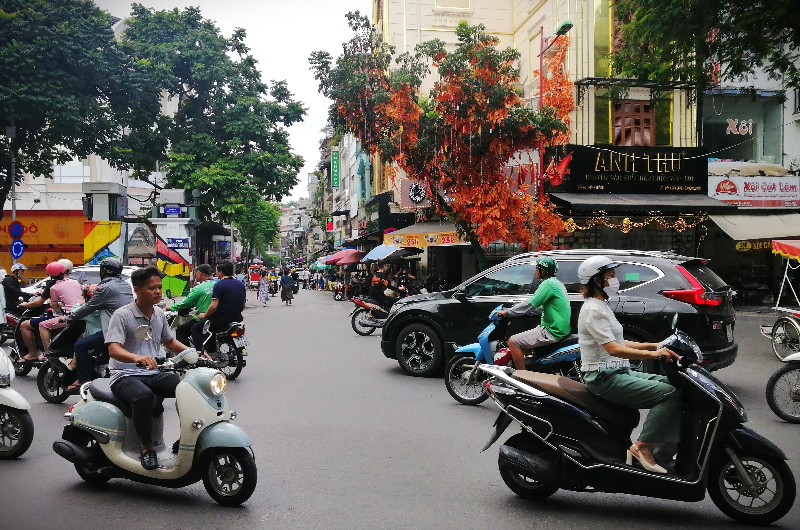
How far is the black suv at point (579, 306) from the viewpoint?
30.4 feet

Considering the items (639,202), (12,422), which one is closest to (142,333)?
(12,422)

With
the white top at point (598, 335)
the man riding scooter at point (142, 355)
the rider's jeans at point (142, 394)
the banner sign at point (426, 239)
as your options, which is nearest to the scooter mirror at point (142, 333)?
the man riding scooter at point (142, 355)

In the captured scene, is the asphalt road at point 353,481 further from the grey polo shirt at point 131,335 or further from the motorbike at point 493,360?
the grey polo shirt at point 131,335

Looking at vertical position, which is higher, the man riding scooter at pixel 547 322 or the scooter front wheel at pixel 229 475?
the man riding scooter at pixel 547 322

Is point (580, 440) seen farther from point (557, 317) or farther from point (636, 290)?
point (636, 290)

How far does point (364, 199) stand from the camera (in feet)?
164

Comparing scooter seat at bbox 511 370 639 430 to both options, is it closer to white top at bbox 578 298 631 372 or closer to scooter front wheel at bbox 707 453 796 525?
white top at bbox 578 298 631 372

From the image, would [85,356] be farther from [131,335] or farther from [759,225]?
[759,225]

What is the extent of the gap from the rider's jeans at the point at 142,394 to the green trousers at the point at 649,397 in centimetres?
293

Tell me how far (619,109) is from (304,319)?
1290 centimetres

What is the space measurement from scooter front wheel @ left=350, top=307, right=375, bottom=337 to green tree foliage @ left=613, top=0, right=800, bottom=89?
9026 mm

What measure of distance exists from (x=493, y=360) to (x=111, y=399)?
465 centimetres

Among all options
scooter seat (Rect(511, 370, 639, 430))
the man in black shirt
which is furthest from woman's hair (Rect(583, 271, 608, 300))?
the man in black shirt

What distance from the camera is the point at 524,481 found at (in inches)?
211
